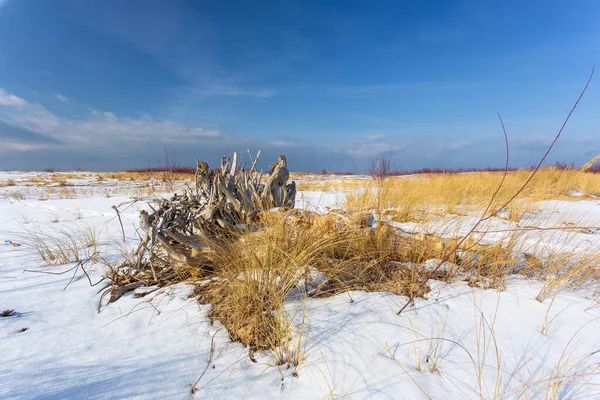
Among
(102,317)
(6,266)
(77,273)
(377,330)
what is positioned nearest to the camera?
(377,330)

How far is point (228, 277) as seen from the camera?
5.75 ft

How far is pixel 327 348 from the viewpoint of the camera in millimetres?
1300

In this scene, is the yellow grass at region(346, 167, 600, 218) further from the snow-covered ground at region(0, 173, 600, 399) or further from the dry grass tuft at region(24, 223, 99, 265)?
the dry grass tuft at region(24, 223, 99, 265)

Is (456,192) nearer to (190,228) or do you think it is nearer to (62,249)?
(190,228)

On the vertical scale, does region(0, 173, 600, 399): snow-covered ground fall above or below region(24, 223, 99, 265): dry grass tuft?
below

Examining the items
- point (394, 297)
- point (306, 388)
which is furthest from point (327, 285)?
point (306, 388)

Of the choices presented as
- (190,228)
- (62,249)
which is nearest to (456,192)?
(190,228)

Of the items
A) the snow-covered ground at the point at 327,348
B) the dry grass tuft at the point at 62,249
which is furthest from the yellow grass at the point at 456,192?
the dry grass tuft at the point at 62,249

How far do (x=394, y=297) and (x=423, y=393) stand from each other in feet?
2.43

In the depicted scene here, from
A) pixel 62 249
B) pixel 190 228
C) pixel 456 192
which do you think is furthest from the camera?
pixel 456 192

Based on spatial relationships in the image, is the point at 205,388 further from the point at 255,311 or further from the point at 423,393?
the point at 423,393

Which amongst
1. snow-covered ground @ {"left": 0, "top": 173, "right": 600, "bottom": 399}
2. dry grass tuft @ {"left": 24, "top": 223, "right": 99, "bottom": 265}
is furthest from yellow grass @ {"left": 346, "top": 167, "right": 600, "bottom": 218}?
dry grass tuft @ {"left": 24, "top": 223, "right": 99, "bottom": 265}

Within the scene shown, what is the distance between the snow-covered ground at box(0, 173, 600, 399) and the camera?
1100 mm

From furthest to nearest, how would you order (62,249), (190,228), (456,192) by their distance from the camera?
(456,192) < (62,249) < (190,228)
